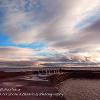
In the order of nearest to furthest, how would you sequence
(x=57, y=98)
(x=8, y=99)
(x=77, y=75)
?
(x=8, y=99), (x=57, y=98), (x=77, y=75)

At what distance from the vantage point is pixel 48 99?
22.2m

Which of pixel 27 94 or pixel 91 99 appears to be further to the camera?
pixel 91 99

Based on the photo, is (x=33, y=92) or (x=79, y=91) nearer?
(x=33, y=92)

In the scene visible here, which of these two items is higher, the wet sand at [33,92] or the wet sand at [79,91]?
the wet sand at [33,92]

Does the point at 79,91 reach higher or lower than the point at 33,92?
lower

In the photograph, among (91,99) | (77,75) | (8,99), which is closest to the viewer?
(8,99)

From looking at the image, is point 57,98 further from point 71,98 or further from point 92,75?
point 92,75

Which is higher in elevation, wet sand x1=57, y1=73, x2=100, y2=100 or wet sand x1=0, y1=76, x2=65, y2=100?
wet sand x1=0, y1=76, x2=65, y2=100

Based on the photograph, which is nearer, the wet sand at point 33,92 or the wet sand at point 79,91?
the wet sand at point 33,92

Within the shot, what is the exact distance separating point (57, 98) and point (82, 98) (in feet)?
20.5

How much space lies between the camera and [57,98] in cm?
2345

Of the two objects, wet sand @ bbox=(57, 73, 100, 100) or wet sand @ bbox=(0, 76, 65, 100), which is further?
wet sand @ bbox=(57, 73, 100, 100)

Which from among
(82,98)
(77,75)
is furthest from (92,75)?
(82,98)

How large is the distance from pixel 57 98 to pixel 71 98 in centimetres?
535
